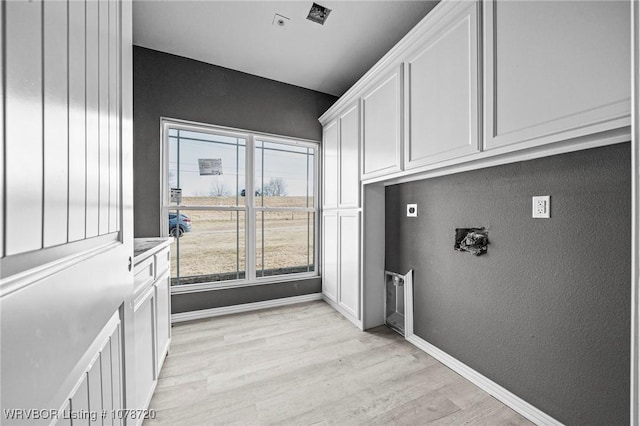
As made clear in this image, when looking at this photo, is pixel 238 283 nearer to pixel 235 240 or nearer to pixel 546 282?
pixel 235 240

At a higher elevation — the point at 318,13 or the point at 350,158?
the point at 318,13

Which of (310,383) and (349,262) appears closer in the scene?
(310,383)

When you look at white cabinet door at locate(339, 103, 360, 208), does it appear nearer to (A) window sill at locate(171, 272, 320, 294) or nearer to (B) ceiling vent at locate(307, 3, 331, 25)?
(B) ceiling vent at locate(307, 3, 331, 25)

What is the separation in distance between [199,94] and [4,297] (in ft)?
9.74

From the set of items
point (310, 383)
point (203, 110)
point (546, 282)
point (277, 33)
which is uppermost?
point (277, 33)

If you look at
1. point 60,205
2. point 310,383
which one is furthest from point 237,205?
point 60,205

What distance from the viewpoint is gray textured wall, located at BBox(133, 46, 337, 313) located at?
Answer: 8.48 ft

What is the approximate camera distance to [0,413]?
316 mm

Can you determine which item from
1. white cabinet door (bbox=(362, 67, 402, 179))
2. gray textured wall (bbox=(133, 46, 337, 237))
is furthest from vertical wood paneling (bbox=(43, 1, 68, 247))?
gray textured wall (bbox=(133, 46, 337, 237))

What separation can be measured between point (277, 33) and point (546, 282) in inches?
108

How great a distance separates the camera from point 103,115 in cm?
69

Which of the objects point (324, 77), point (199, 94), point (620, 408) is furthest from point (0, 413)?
point (324, 77)

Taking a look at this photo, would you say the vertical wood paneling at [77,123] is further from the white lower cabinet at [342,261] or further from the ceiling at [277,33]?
the white lower cabinet at [342,261]

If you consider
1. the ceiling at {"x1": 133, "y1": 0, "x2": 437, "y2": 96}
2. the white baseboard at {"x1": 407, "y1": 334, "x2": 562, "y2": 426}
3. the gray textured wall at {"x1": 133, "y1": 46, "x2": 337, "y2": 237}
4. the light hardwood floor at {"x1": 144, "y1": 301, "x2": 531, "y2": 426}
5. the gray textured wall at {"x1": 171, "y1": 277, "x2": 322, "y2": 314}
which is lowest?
the light hardwood floor at {"x1": 144, "y1": 301, "x2": 531, "y2": 426}
